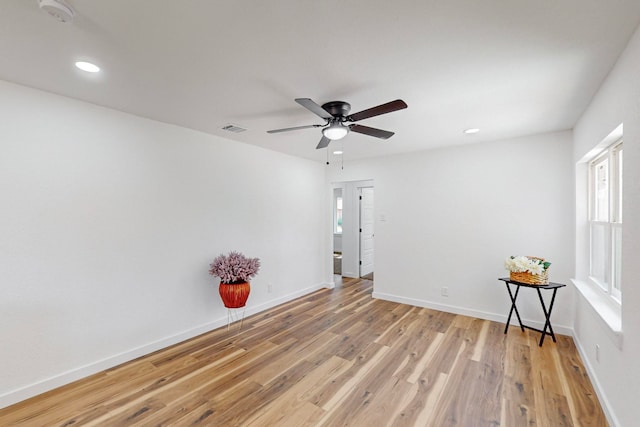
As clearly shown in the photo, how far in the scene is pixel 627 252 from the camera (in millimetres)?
1693

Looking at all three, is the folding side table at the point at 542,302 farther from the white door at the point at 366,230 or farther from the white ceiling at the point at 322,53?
the white door at the point at 366,230

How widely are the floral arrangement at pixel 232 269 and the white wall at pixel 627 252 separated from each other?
3226 mm

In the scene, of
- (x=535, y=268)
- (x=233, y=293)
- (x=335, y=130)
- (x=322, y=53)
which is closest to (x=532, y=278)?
(x=535, y=268)

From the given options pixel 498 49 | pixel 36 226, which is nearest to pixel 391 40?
pixel 498 49

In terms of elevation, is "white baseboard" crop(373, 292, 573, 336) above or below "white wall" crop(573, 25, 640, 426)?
below

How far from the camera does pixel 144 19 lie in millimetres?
1473

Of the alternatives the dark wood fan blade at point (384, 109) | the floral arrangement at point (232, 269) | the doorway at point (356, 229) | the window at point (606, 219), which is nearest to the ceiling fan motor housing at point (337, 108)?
the dark wood fan blade at point (384, 109)

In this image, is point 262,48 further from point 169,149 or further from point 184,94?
point 169,149

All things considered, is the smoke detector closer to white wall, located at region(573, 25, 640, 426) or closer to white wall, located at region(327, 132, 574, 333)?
white wall, located at region(573, 25, 640, 426)

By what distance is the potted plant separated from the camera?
3.29 metres

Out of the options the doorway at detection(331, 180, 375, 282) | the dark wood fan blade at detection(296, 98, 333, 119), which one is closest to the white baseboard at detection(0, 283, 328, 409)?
the dark wood fan blade at detection(296, 98, 333, 119)

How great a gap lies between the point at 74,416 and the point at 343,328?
2628 millimetres

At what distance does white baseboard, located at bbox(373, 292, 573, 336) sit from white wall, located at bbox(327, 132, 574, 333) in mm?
14

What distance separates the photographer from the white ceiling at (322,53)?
1.41 meters
